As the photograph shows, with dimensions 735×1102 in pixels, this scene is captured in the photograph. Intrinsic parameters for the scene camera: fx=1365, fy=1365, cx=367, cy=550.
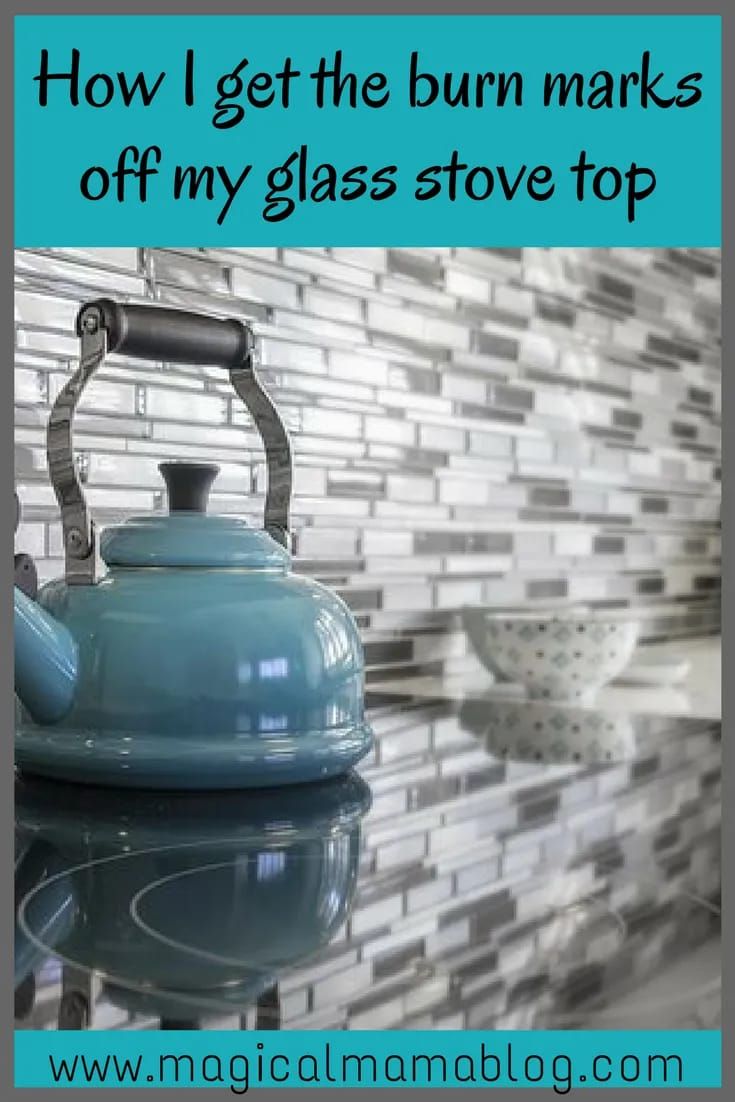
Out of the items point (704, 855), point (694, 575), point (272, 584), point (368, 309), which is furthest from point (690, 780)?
point (694, 575)

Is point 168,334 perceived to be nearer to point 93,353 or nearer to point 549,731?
point 93,353

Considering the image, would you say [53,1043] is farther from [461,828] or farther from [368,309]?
[368,309]

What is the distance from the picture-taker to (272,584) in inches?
36.3

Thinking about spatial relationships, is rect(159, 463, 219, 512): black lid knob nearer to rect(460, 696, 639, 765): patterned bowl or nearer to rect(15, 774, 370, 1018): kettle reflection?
rect(15, 774, 370, 1018): kettle reflection

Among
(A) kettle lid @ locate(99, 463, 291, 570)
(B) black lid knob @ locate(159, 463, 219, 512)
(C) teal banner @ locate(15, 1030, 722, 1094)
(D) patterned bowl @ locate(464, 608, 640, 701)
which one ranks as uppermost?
(B) black lid knob @ locate(159, 463, 219, 512)

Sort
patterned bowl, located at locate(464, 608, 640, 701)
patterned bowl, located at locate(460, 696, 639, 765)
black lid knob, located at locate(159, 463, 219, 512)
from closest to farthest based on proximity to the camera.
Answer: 1. black lid knob, located at locate(159, 463, 219, 512)
2. patterned bowl, located at locate(460, 696, 639, 765)
3. patterned bowl, located at locate(464, 608, 640, 701)

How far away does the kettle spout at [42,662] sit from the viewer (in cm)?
84

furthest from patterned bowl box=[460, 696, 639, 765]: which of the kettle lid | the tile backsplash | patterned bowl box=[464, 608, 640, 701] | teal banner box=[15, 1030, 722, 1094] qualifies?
teal banner box=[15, 1030, 722, 1094]

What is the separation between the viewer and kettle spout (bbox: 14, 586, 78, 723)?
2.76 feet

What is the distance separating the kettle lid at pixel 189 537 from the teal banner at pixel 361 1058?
46 cm

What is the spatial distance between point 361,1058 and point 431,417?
119 cm

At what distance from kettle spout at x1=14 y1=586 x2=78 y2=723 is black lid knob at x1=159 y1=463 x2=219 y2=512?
13 centimetres

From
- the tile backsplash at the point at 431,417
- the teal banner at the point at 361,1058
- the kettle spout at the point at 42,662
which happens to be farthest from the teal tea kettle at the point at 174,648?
the teal banner at the point at 361,1058

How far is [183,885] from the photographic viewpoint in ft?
2.21
